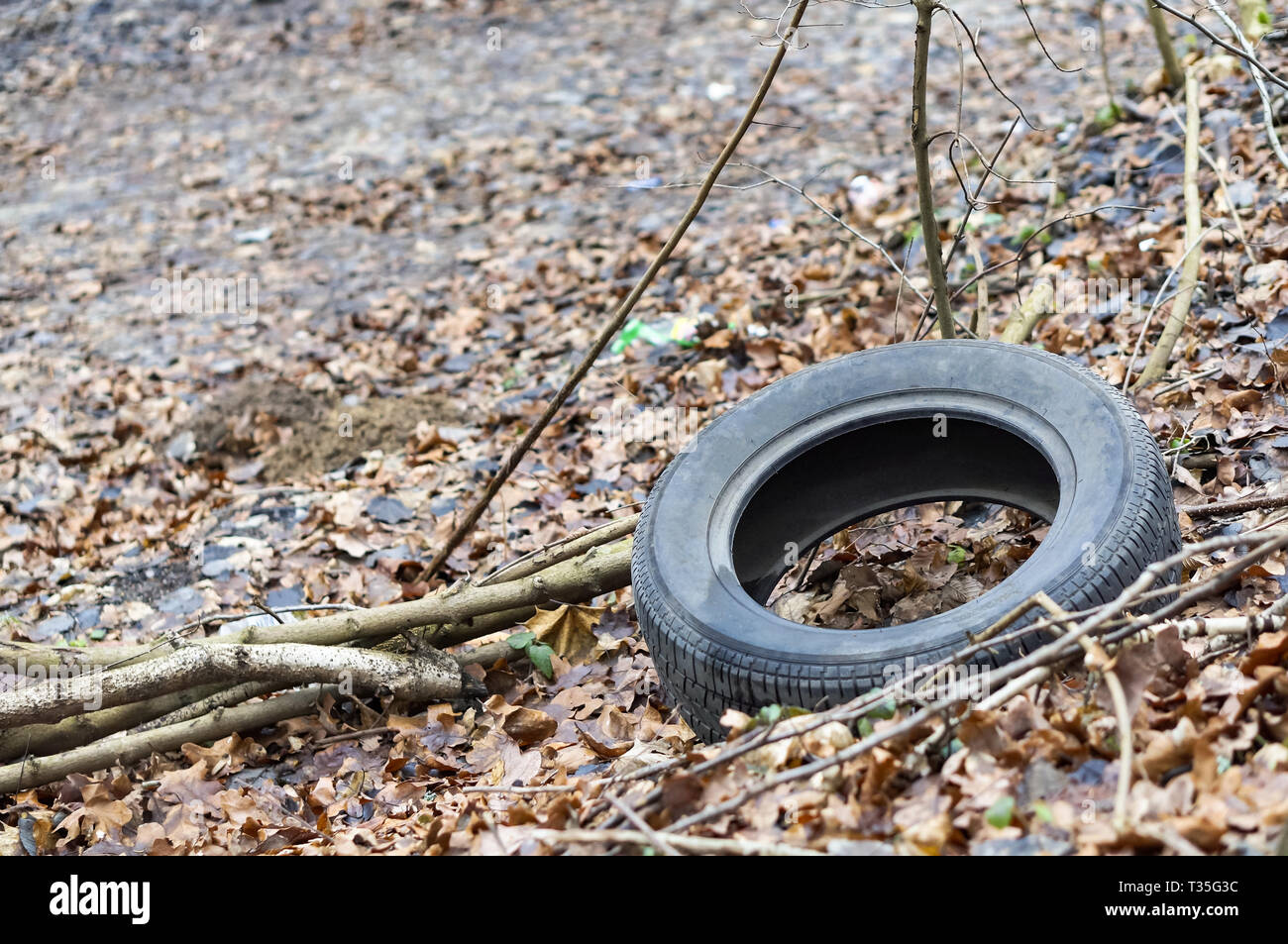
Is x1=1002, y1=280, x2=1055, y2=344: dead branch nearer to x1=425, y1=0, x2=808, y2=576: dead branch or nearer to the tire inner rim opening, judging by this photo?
the tire inner rim opening

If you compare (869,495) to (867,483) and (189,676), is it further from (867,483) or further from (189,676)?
(189,676)

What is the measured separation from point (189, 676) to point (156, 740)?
0.34 metres

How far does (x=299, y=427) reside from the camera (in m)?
6.45

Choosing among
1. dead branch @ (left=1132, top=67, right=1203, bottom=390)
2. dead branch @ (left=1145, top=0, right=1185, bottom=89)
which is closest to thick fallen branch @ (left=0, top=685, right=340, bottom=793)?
dead branch @ (left=1132, top=67, right=1203, bottom=390)

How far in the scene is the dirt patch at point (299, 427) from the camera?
243 inches

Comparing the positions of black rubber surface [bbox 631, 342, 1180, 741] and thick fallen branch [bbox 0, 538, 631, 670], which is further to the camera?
thick fallen branch [bbox 0, 538, 631, 670]

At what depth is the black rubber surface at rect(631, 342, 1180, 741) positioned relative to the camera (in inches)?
115

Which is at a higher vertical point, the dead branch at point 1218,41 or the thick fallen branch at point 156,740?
the dead branch at point 1218,41

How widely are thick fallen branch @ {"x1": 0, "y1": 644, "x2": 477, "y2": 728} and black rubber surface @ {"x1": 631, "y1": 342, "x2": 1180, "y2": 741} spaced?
1156mm

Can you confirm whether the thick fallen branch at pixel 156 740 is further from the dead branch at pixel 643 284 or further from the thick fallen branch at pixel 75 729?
the dead branch at pixel 643 284

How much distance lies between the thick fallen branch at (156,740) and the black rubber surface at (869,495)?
146 cm

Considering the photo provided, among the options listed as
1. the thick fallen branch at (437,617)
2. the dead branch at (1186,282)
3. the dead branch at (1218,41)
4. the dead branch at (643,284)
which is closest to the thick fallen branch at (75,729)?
the thick fallen branch at (437,617)

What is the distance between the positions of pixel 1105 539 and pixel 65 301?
813cm
